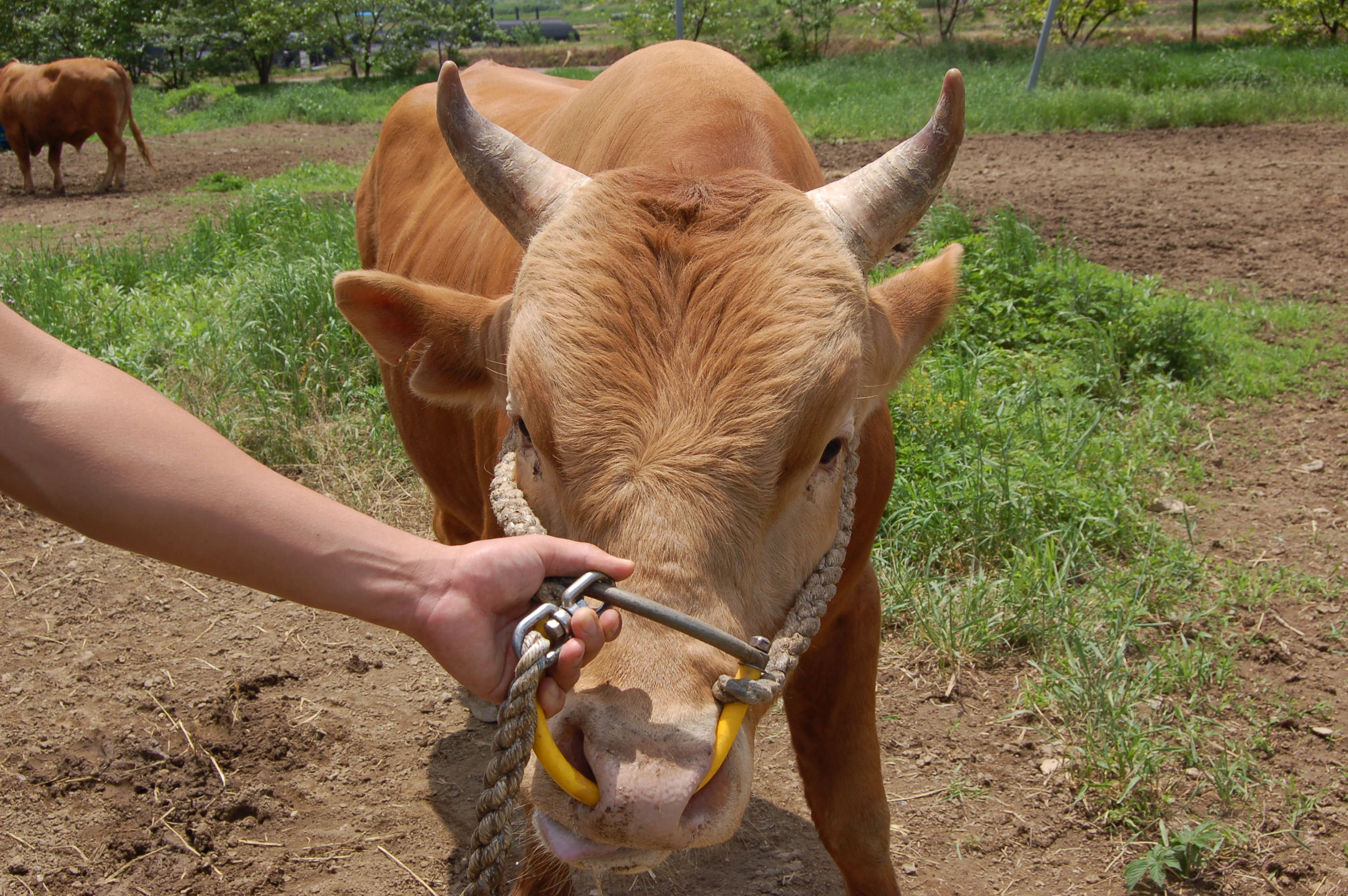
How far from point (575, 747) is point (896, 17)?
32.3 metres

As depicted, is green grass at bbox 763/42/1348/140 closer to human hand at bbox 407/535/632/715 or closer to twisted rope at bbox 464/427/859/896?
twisted rope at bbox 464/427/859/896

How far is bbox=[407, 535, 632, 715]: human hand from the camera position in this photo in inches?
57.4

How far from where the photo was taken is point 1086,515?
4.15 m

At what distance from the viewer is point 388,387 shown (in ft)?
14.0

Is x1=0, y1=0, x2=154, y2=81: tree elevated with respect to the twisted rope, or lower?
elevated

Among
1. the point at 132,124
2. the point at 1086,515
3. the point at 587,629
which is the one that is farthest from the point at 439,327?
the point at 132,124

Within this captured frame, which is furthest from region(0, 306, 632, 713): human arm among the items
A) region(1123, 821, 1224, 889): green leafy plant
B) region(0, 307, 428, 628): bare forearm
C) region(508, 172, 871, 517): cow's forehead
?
region(1123, 821, 1224, 889): green leafy plant

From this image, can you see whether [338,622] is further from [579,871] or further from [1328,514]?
[1328,514]

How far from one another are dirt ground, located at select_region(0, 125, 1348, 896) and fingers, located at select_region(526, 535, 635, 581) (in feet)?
5.64

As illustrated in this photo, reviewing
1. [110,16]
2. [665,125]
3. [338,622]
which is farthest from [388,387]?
[110,16]

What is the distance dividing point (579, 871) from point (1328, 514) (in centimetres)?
352

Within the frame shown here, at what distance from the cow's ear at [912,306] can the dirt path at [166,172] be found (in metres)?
8.36

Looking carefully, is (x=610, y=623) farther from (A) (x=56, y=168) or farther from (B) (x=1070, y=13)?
(B) (x=1070, y=13)

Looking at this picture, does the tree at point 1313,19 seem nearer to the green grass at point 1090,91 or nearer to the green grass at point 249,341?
the green grass at point 1090,91
